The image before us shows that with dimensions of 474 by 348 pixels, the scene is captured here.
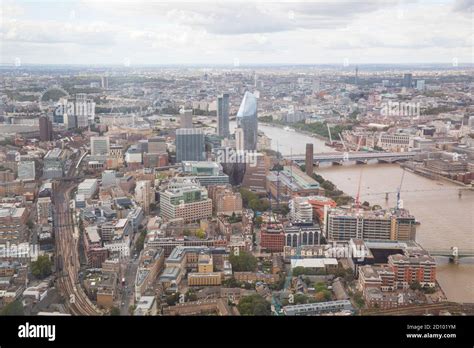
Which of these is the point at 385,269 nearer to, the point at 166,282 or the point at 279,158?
the point at 166,282

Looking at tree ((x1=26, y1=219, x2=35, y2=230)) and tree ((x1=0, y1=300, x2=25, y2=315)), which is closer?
tree ((x1=0, y1=300, x2=25, y2=315))

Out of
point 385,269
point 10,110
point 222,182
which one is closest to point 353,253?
point 385,269

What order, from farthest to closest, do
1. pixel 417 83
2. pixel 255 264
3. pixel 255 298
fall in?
pixel 417 83 < pixel 255 264 < pixel 255 298

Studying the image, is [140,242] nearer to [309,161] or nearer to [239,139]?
[239,139]

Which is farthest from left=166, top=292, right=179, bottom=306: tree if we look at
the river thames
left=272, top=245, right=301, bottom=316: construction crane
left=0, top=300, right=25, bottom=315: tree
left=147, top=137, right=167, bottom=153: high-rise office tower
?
left=147, top=137, right=167, bottom=153: high-rise office tower

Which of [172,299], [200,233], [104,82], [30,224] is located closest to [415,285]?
[172,299]

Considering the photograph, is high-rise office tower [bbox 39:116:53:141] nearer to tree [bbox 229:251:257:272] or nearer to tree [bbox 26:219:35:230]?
tree [bbox 26:219:35:230]

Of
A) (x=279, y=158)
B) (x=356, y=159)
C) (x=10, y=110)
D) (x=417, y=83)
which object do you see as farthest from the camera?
(x=417, y=83)

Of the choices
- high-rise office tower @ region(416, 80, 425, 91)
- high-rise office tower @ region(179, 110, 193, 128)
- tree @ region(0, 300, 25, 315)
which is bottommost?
tree @ region(0, 300, 25, 315)
